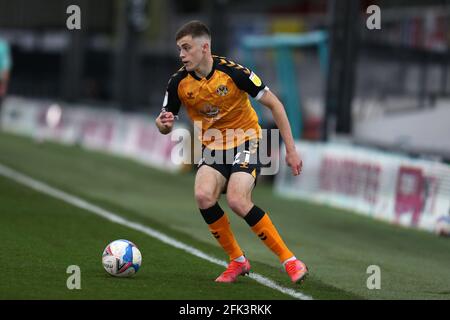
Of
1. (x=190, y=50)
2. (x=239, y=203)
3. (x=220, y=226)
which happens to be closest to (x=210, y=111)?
(x=190, y=50)

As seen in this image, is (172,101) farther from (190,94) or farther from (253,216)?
(253,216)

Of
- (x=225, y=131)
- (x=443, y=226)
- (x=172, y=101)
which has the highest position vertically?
(x=172, y=101)

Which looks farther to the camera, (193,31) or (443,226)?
(443,226)

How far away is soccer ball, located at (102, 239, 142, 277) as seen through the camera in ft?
31.9

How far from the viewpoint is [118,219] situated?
14.8 metres

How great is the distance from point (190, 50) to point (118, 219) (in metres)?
5.59

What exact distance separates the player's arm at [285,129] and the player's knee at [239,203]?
0.48m

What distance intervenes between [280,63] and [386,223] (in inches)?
454

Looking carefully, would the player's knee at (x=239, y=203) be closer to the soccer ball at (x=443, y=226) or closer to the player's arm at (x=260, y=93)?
the player's arm at (x=260, y=93)

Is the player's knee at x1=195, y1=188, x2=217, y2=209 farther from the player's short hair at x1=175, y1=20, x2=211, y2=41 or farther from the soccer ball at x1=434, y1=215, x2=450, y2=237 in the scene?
the soccer ball at x1=434, y1=215, x2=450, y2=237

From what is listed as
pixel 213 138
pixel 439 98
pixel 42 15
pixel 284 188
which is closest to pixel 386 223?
pixel 284 188

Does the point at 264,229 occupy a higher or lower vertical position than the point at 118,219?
higher

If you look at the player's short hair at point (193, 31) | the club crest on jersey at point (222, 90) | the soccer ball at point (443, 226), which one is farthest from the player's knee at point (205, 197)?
the soccer ball at point (443, 226)

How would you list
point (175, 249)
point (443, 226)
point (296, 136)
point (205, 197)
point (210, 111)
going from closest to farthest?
point (205, 197)
point (210, 111)
point (175, 249)
point (443, 226)
point (296, 136)
